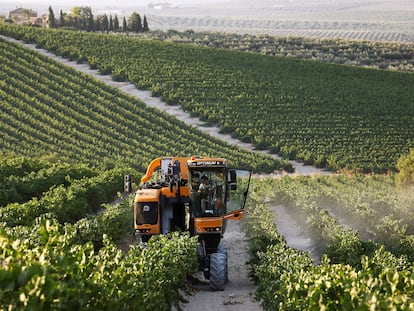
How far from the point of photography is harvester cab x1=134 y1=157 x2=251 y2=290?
2003cm

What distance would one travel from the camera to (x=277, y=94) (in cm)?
7644

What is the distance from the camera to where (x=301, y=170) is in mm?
60531

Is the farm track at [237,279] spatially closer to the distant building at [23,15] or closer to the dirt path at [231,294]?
the dirt path at [231,294]

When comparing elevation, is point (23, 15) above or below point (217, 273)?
below

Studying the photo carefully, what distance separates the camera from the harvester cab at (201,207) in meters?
20.0

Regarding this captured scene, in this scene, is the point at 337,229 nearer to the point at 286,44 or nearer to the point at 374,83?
the point at 374,83

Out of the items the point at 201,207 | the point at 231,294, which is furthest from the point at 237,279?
the point at 231,294

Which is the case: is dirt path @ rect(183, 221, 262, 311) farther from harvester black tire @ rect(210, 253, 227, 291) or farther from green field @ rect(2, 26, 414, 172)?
green field @ rect(2, 26, 414, 172)

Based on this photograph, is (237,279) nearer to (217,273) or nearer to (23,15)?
(217,273)

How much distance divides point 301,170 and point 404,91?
2300cm

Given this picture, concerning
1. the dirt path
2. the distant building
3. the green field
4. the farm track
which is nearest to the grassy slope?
the green field

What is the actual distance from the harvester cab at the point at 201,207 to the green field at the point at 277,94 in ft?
130

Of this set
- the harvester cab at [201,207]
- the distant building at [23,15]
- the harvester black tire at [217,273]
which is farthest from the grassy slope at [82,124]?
the distant building at [23,15]

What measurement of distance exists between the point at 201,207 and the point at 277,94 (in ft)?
186
